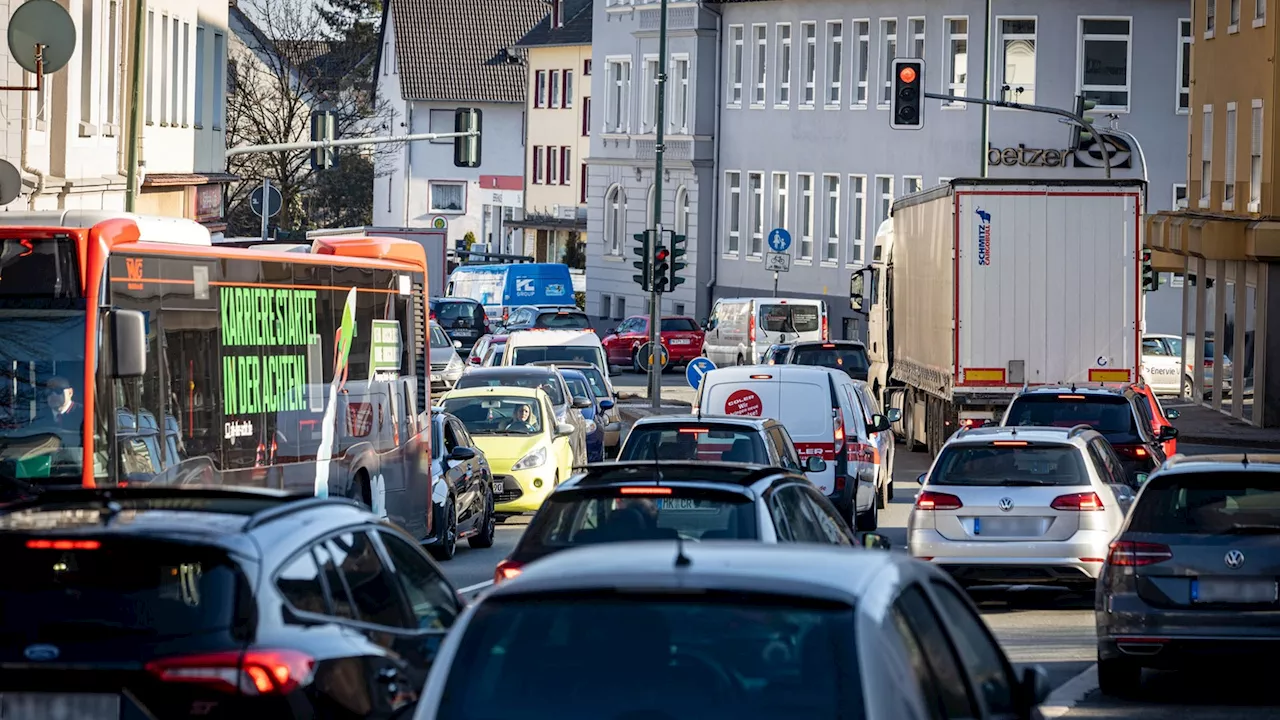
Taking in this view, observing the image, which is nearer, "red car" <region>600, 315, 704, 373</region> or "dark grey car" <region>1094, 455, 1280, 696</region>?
"dark grey car" <region>1094, 455, 1280, 696</region>

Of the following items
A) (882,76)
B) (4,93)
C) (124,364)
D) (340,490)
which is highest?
(882,76)

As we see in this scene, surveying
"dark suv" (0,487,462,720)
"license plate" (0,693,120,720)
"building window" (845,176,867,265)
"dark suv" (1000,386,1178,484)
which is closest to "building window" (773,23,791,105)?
"building window" (845,176,867,265)

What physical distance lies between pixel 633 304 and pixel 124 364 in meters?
62.8

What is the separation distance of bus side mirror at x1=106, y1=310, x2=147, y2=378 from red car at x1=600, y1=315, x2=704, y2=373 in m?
47.9

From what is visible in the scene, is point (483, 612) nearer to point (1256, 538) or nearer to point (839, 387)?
point (1256, 538)

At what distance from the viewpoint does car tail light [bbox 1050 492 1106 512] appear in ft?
54.9

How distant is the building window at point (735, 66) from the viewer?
68.1m

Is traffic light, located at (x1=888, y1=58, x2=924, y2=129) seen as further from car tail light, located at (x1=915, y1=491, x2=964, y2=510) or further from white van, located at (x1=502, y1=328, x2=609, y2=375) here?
car tail light, located at (x1=915, y1=491, x2=964, y2=510)

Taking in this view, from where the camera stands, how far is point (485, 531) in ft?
71.7

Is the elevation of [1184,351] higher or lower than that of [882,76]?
lower

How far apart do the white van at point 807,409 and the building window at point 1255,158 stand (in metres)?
21.1

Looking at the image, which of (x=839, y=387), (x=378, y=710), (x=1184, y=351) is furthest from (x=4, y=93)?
(x=1184, y=351)

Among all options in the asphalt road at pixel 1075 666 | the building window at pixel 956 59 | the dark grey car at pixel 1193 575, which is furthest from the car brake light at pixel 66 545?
the building window at pixel 956 59

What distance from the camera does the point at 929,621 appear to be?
5738 millimetres
